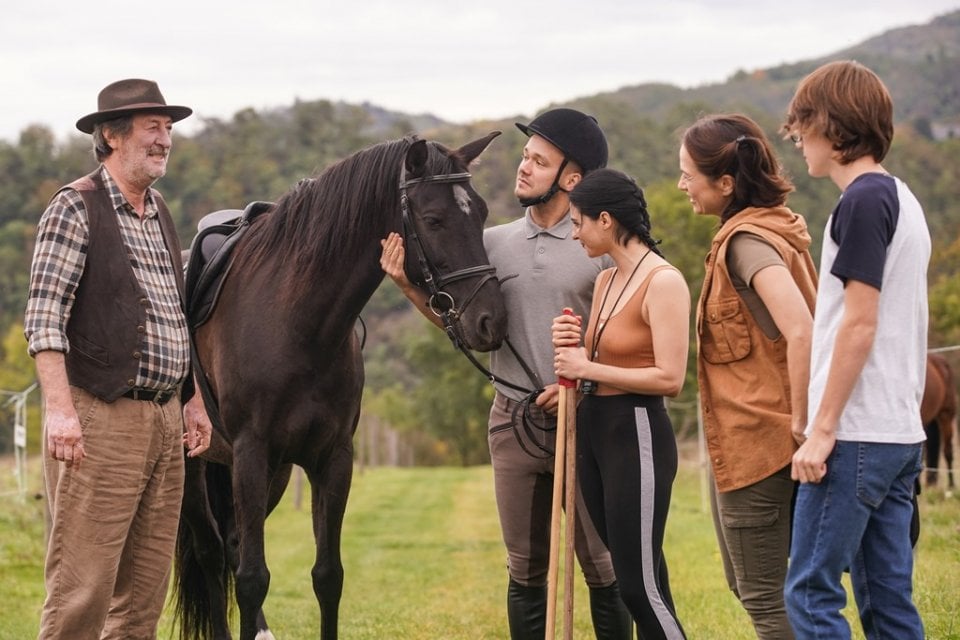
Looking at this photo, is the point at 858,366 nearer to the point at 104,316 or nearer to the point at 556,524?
the point at 556,524

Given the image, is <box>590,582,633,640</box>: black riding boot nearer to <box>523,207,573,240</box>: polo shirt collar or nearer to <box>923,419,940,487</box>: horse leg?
<box>523,207,573,240</box>: polo shirt collar

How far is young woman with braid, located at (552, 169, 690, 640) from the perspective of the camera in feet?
11.7

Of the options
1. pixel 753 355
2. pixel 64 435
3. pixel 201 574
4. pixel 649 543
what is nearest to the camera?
pixel 753 355

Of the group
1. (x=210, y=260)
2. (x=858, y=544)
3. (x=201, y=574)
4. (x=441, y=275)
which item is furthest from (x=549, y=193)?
(x=201, y=574)

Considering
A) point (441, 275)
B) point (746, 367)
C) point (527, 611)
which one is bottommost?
point (527, 611)

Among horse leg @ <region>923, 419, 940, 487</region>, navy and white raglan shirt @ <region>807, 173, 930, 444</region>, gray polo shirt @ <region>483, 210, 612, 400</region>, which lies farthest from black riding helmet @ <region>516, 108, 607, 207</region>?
horse leg @ <region>923, 419, 940, 487</region>

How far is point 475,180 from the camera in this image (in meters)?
26.2

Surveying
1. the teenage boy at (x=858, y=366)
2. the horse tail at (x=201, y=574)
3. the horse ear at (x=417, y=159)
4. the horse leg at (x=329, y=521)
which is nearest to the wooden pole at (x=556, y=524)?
the teenage boy at (x=858, y=366)

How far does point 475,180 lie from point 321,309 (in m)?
21.5

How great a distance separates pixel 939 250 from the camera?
3928cm

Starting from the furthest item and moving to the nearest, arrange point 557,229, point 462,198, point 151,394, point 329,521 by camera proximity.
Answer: point 329,521
point 462,198
point 557,229
point 151,394

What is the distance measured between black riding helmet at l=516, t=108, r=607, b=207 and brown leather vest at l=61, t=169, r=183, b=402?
148 cm

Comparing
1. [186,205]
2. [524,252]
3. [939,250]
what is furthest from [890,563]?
[186,205]

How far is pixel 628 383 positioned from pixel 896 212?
108cm
